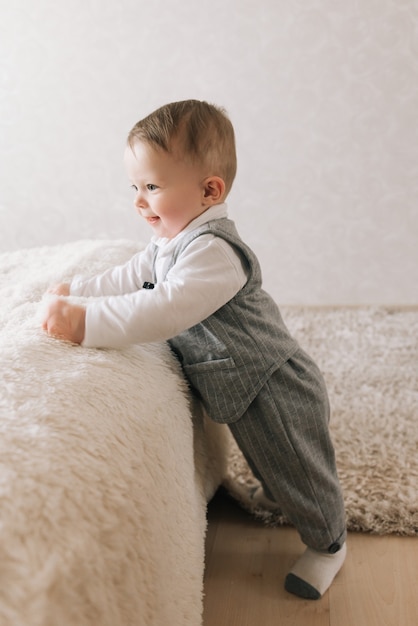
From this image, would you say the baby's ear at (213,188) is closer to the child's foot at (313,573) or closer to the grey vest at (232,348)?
the grey vest at (232,348)

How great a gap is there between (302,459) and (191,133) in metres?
0.56

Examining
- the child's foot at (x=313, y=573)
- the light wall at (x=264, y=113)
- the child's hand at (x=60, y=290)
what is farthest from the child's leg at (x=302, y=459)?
the light wall at (x=264, y=113)

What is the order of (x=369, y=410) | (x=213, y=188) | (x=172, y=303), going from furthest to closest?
(x=369, y=410) < (x=213, y=188) < (x=172, y=303)

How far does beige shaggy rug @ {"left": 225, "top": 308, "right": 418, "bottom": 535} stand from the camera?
55.7 inches

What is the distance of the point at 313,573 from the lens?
122 cm

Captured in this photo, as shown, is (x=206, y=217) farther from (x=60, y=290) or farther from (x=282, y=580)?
(x=282, y=580)

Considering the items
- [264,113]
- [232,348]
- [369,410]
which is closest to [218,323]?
[232,348]

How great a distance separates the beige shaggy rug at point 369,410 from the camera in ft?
4.64

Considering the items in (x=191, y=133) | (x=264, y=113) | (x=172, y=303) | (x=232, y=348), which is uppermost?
(x=191, y=133)

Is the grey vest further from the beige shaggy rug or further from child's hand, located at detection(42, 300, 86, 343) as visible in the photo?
the beige shaggy rug

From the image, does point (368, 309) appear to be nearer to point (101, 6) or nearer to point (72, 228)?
point (72, 228)

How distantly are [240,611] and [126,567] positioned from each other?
56cm

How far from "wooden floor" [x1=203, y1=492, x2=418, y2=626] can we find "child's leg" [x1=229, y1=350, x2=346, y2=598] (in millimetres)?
37

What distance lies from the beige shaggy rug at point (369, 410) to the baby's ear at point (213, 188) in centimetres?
63
